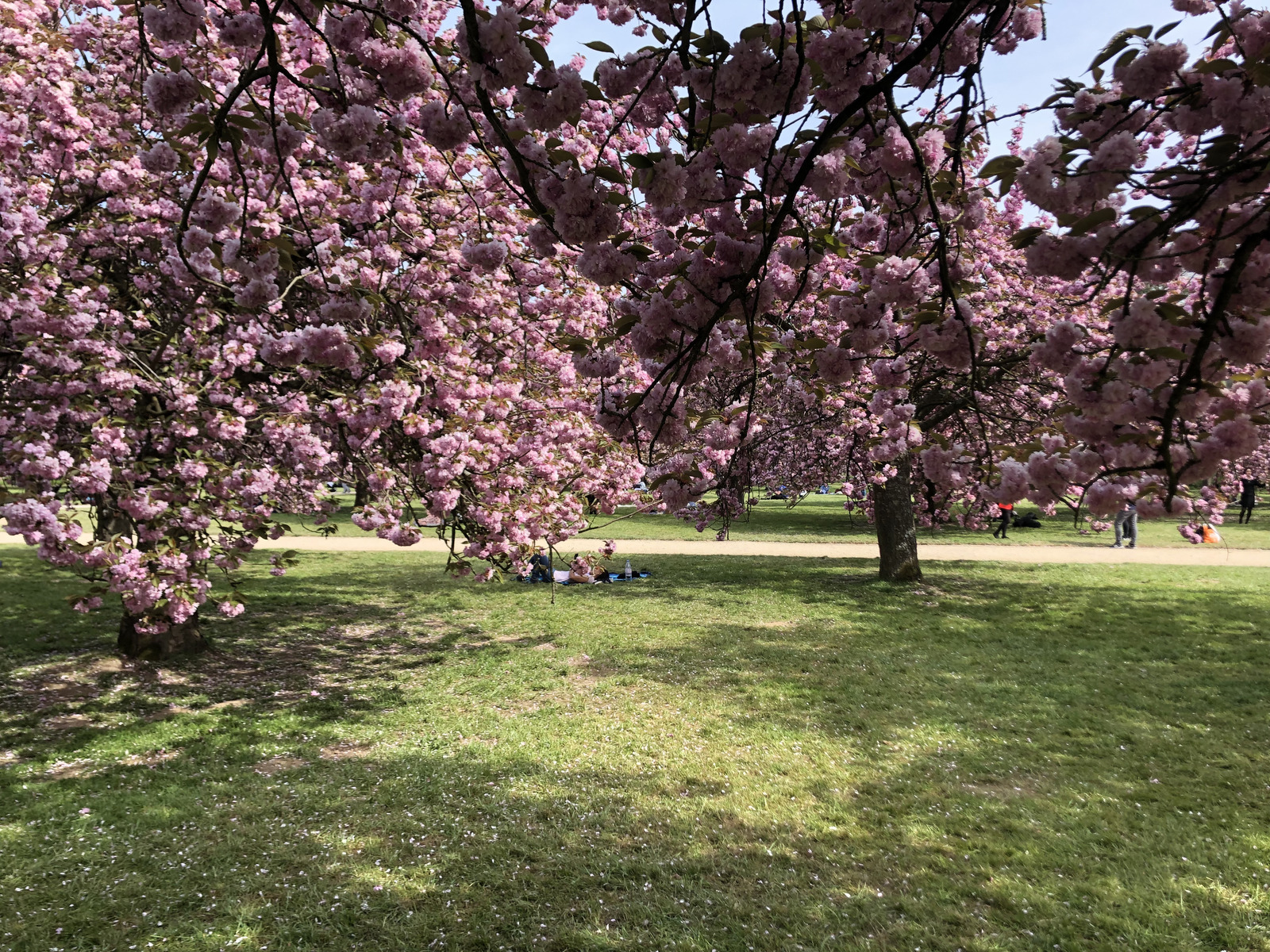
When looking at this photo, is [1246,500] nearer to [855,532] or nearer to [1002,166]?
[855,532]

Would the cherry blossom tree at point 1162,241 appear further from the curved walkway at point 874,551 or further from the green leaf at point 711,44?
the curved walkway at point 874,551

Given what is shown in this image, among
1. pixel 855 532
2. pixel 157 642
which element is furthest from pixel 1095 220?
pixel 855 532

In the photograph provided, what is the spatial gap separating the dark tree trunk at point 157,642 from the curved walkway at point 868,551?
6533 millimetres

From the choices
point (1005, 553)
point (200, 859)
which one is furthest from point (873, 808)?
point (1005, 553)

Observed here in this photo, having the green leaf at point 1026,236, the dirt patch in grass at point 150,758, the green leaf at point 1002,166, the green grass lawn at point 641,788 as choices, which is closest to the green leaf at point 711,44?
the green leaf at point 1002,166

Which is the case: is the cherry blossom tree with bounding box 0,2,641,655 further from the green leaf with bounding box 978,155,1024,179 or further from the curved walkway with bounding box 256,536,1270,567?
the curved walkway with bounding box 256,536,1270,567

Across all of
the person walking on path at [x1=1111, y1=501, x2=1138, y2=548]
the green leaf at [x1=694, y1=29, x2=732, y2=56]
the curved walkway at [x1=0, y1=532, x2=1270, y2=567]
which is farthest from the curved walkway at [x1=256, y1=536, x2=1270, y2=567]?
the green leaf at [x1=694, y1=29, x2=732, y2=56]

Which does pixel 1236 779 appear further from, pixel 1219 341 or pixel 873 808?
pixel 1219 341

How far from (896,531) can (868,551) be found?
530 cm

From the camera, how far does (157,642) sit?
8.09 metres

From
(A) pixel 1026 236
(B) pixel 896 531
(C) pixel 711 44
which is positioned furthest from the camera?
(B) pixel 896 531

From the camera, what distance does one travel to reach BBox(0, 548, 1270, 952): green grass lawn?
3.61 meters

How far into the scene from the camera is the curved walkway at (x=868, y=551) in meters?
15.9

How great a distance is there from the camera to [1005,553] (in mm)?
17125
